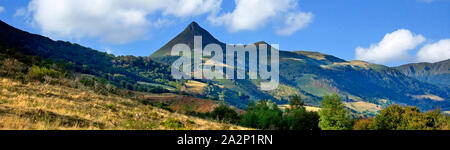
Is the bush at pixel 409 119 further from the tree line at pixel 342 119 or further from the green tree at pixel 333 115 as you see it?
the green tree at pixel 333 115

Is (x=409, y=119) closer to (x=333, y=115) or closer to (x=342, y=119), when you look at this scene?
(x=342, y=119)

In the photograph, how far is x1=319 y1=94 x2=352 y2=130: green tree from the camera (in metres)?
88.2

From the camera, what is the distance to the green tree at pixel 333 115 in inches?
3474

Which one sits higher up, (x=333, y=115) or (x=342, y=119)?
(x=333, y=115)

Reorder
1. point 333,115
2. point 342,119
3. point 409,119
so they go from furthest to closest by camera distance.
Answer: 1. point 333,115
2. point 342,119
3. point 409,119

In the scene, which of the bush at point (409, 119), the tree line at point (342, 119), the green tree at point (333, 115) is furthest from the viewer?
the green tree at point (333, 115)

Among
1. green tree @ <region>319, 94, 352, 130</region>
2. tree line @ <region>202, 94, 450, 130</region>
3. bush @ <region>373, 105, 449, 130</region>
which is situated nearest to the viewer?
bush @ <region>373, 105, 449, 130</region>

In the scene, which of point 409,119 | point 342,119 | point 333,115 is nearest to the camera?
point 409,119

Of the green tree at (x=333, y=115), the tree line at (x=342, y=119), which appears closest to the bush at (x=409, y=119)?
the tree line at (x=342, y=119)

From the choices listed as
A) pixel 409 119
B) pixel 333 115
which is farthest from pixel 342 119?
pixel 409 119

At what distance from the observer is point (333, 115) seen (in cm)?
8862

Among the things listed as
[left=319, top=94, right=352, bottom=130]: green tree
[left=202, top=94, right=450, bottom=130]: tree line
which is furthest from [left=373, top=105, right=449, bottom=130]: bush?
[left=319, top=94, right=352, bottom=130]: green tree

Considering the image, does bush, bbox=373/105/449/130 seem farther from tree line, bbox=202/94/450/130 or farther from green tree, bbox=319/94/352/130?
green tree, bbox=319/94/352/130
